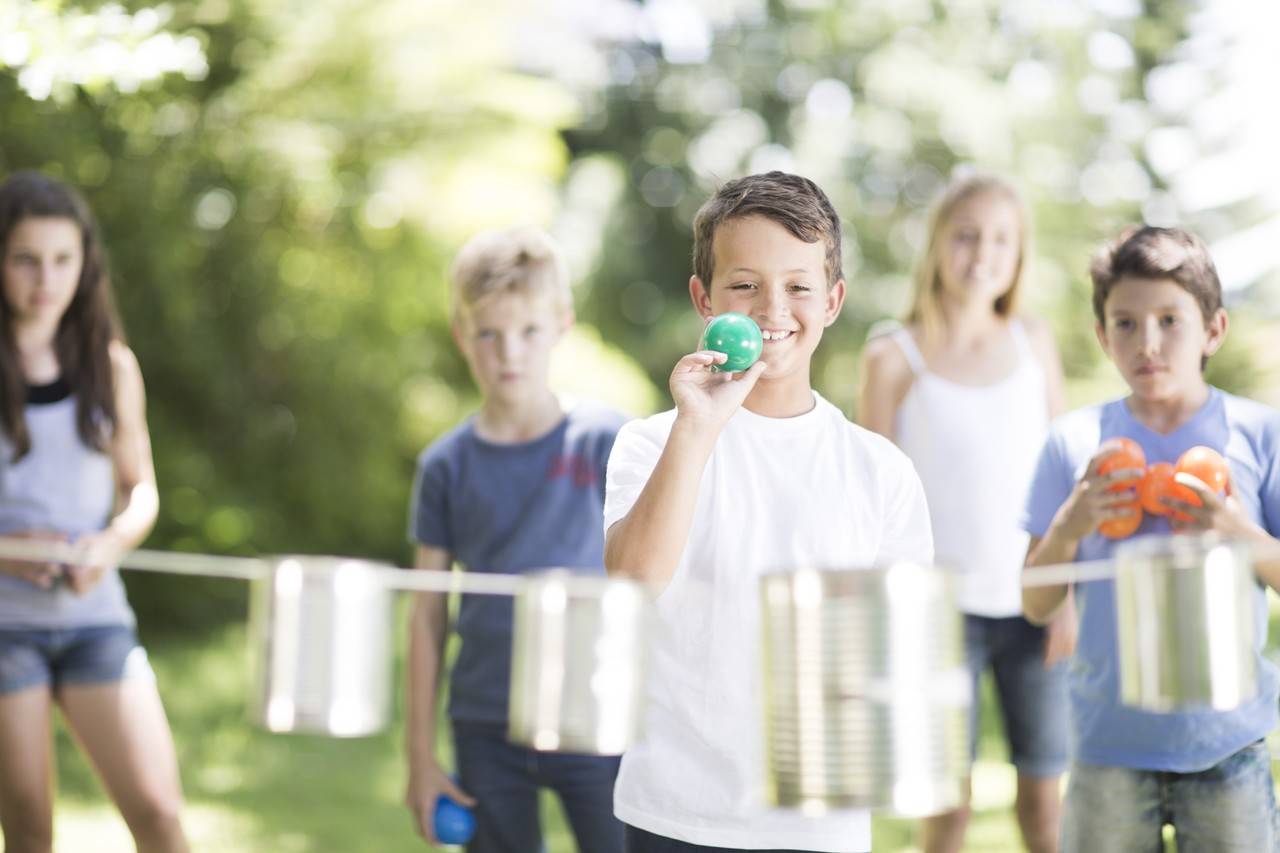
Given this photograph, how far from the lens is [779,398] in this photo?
2.59m

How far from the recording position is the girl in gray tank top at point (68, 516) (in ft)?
11.3

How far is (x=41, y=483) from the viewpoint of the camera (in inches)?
141

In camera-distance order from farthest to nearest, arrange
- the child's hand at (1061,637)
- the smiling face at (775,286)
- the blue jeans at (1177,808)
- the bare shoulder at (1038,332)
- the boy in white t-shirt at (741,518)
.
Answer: the bare shoulder at (1038,332) → the child's hand at (1061,637) → the blue jeans at (1177,808) → the smiling face at (775,286) → the boy in white t-shirt at (741,518)

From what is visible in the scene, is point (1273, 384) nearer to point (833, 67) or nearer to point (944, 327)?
point (833, 67)

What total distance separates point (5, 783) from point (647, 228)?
13.7 metres

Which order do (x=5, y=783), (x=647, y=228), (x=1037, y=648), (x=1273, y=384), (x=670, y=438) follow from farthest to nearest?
(x=647, y=228)
(x=1273, y=384)
(x=1037, y=648)
(x=5, y=783)
(x=670, y=438)

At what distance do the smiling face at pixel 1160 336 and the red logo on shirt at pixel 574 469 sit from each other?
133 centimetres

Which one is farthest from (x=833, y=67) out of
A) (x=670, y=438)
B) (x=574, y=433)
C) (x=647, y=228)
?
(x=670, y=438)

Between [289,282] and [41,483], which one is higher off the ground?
[289,282]

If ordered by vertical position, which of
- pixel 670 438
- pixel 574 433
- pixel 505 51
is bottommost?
pixel 670 438

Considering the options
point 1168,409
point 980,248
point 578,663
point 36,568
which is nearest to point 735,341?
point 578,663

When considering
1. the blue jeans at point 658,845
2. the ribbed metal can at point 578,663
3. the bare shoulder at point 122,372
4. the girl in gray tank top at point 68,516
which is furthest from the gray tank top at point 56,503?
the ribbed metal can at point 578,663

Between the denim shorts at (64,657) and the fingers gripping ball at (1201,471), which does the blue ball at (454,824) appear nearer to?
the denim shorts at (64,657)

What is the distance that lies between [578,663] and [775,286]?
2.99 feet
